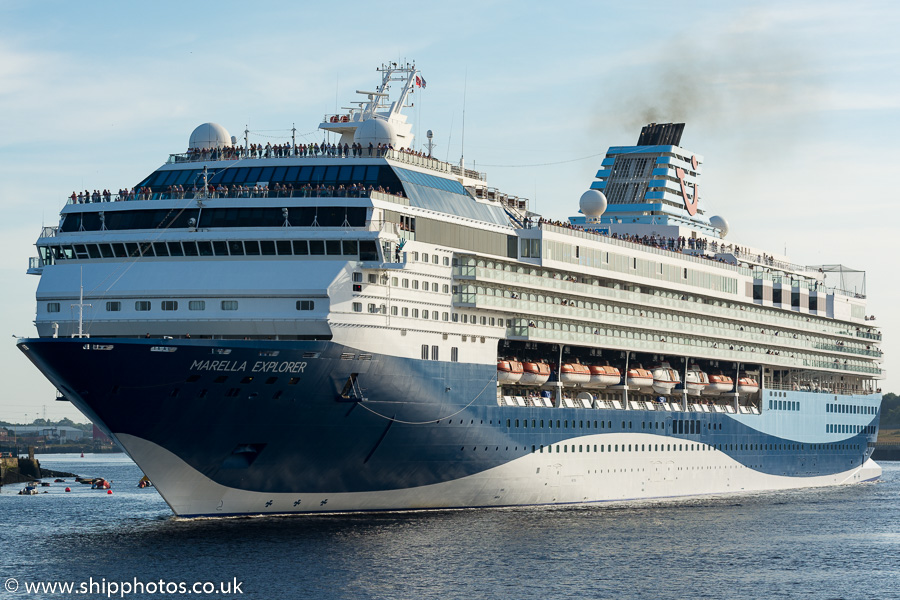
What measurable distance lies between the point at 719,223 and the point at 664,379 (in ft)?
76.9

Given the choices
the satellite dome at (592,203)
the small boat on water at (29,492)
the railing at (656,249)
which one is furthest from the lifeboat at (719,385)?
the small boat on water at (29,492)

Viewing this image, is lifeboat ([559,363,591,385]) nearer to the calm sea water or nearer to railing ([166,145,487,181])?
the calm sea water

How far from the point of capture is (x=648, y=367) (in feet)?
228

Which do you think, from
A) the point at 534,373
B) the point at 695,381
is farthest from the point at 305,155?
the point at 695,381

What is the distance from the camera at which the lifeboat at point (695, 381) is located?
71312mm

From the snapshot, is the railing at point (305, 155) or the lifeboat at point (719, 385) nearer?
the railing at point (305, 155)

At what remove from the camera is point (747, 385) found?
76.7 metres

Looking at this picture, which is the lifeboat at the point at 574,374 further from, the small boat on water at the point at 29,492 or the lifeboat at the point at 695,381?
the small boat on water at the point at 29,492

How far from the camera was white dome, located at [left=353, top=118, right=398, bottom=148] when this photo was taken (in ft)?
183

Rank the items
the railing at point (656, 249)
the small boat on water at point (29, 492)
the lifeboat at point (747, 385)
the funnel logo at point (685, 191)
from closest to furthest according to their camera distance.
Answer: the railing at point (656, 249), the lifeboat at point (747, 385), the funnel logo at point (685, 191), the small boat on water at point (29, 492)

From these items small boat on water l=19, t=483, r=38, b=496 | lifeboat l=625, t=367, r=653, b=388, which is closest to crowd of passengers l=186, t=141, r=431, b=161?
lifeboat l=625, t=367, r=653, b=388

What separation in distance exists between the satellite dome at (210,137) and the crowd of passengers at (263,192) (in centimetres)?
422

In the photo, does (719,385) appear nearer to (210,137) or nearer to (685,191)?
(685,191)

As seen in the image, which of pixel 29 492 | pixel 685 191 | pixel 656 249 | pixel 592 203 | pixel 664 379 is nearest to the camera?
pixel 664 379
